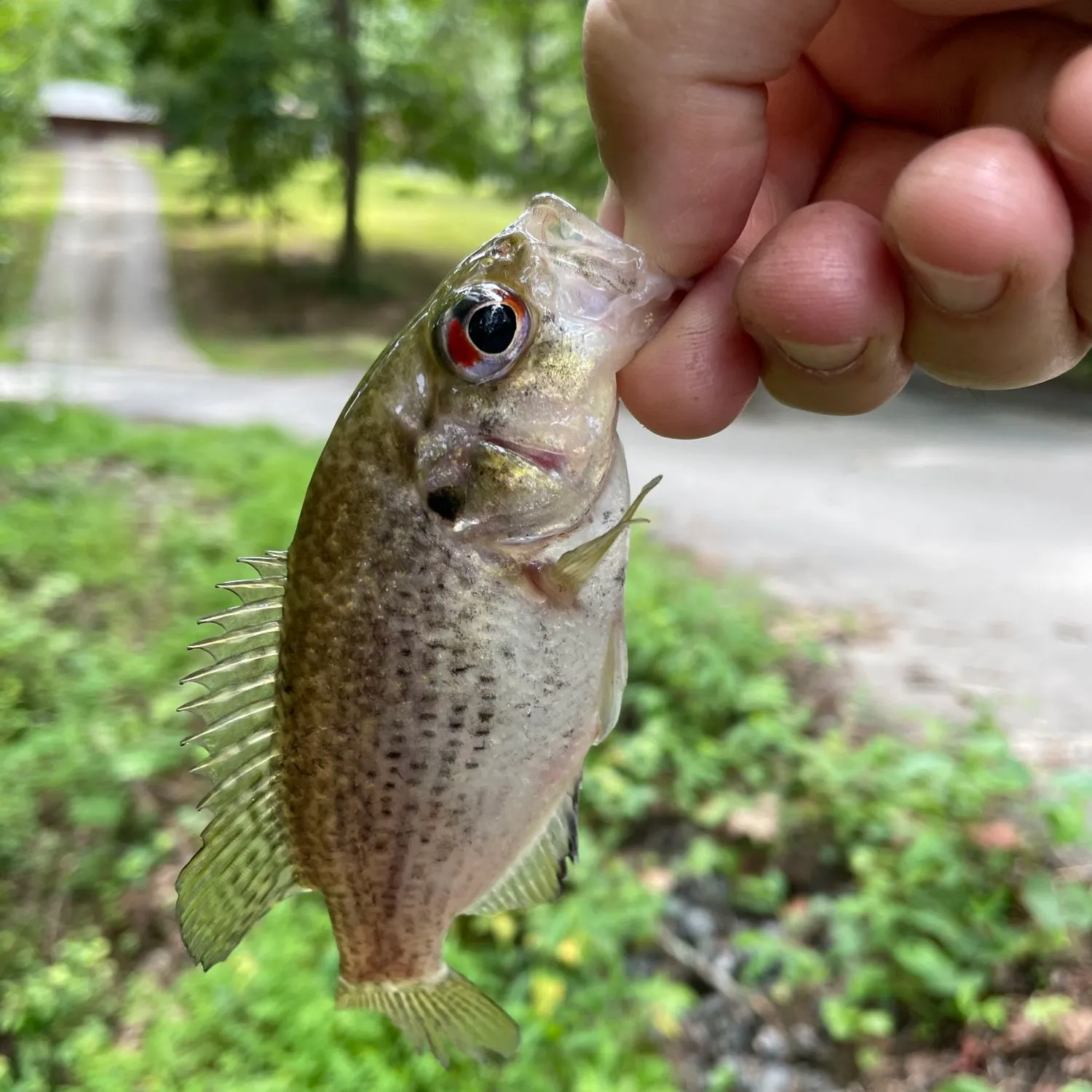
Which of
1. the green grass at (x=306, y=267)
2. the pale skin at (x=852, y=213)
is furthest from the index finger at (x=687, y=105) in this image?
the green grass at (x=306, y=267)

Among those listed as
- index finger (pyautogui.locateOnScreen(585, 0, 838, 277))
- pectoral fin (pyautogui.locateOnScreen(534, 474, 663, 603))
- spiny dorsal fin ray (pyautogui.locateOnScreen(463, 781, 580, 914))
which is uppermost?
index finger (pyautogui.locateOnScreen(585, 0, 838, 277))

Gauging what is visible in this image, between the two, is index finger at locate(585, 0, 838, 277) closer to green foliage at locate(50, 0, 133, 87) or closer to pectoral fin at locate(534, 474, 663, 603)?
pectoral fin at locate(534, 474, 663, 603)

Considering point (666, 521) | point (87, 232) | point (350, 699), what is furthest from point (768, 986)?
point (87, 232)

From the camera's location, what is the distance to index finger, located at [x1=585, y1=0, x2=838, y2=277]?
1.29 metres

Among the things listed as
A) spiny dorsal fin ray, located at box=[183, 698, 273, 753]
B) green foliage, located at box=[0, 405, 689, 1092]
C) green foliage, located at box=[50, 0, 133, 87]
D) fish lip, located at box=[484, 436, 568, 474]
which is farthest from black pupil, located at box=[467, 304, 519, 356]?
green foliage, located at box=[50, 0, 133, 87]

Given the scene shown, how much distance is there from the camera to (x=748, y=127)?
1.38 metres

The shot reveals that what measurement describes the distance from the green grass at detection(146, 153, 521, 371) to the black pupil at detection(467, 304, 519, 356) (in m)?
12.3

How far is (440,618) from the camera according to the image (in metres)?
1.32

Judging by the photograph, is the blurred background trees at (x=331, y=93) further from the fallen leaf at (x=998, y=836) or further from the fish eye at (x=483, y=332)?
the fish eye at (x=483, y=332)

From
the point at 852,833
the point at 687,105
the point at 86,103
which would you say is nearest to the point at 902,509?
the point at 852,833

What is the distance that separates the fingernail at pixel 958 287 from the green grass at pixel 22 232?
27.1ft

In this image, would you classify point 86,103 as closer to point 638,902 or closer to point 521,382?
point 638,902

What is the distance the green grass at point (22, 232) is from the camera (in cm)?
881

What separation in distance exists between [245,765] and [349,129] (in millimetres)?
17039
